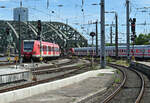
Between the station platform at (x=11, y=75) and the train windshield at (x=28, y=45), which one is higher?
the train windshield at (x=28, y=45)

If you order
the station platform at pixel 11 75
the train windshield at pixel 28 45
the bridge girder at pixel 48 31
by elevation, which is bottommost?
the station platform at pixel 11 75

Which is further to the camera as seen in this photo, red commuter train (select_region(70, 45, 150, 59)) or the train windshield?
red commuter train (select_region(70, 45, 150, 59))

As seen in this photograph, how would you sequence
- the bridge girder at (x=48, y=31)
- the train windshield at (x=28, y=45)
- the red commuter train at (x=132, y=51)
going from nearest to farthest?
the train windshield at (x=28, y=45), the red commuter train at (x=132, y=51), the bridge girder at (x=48, y=31)

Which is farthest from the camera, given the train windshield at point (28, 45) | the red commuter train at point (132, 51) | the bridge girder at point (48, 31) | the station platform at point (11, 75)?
the bridge girder at point (48, 31)

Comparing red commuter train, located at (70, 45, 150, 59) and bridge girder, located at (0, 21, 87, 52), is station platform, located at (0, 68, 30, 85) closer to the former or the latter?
red commuter train, located at (70, 45, 150, 59)

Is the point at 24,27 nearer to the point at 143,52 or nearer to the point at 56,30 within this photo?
the point at 56,30

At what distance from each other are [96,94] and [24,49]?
27.6 m

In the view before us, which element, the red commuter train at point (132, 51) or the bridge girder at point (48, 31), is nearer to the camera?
the red commuter train at point (132, 51)

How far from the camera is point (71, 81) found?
1741cm

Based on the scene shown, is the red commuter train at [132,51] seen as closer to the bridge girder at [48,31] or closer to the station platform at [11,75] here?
the station platform at [11,75]

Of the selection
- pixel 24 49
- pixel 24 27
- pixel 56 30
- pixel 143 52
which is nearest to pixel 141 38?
pixel 56 30

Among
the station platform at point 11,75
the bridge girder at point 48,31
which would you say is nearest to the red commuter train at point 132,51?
the station platform at point 11,75

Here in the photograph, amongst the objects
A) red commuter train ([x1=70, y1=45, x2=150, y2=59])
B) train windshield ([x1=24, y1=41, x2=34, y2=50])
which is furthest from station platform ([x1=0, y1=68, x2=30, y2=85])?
red commuter train ([x1=70, y1=45, x2=150, y2=59])

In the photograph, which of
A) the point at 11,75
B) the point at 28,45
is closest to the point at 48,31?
the point at 28,45
